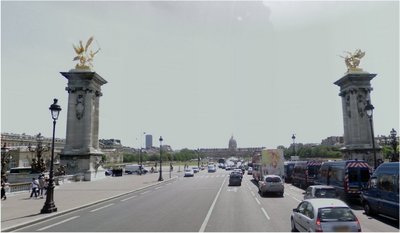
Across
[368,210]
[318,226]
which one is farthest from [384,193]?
[318,226]

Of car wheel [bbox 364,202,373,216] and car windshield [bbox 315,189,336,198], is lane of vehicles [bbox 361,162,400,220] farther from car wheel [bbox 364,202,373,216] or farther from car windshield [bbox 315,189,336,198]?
car windshield [bbox 315,189,336,198]

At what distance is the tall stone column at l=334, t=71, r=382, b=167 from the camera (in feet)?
173

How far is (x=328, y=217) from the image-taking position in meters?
10.9

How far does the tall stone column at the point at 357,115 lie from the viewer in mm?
52594

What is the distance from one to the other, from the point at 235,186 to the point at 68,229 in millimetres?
28055

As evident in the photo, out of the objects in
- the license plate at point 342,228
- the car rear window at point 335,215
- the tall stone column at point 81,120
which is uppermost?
the tall stone column at point 81,120

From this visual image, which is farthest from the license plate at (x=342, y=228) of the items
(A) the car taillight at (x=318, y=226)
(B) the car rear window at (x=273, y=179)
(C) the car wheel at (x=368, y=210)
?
(B) the car rear window at (x=273, y=179)

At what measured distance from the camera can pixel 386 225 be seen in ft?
51.9

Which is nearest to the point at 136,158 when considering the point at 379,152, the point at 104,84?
the point at 104,84

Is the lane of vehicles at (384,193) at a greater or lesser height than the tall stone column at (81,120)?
lesser

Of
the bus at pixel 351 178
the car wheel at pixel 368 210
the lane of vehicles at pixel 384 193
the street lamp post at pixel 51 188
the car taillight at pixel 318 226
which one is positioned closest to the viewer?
the car taillight at pixel 318 226

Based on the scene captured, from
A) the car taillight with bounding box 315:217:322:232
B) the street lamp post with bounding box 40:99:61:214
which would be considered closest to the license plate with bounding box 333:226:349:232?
the car taillight with bounding box 315:217:322:232

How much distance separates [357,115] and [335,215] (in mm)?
46978

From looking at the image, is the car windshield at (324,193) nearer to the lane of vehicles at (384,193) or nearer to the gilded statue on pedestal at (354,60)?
the lane of vehicles at (384,193)
